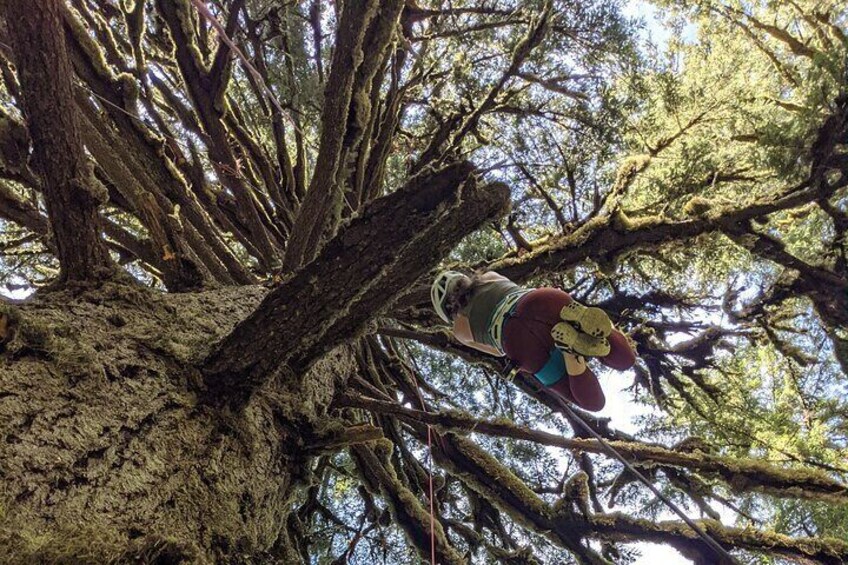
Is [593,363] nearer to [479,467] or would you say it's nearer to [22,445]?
[479,467]

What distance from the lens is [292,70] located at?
133 inches

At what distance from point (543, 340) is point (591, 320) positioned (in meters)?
0.27

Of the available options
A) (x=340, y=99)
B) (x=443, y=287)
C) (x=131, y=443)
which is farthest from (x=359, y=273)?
(x=443, y=287)

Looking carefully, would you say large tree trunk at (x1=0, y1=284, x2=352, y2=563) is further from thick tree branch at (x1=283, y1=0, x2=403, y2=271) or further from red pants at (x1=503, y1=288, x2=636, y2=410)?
red pants at (x1=503, y1=288, x2=636, y2=410)

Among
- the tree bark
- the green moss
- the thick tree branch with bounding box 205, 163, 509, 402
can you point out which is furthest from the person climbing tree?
the green moss

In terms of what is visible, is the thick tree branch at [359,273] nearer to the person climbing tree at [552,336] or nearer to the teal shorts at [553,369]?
the person climbing tree at [552,336]

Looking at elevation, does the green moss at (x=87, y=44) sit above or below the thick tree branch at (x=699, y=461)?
above

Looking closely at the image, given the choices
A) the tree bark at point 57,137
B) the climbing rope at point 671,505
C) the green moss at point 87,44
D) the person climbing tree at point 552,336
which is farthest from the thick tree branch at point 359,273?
the green moss at point 87,44

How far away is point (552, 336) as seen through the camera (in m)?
2.30

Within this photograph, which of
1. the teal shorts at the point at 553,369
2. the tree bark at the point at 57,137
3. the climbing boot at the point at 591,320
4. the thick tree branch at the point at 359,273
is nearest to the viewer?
the thick tree branch at the point at 359,273

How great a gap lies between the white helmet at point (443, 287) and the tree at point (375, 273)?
1.34 feet

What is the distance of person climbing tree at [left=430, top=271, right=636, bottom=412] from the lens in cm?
224

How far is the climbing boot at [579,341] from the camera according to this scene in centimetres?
223

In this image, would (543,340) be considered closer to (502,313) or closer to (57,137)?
(502,313)
